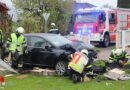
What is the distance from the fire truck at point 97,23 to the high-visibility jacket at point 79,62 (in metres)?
9.98

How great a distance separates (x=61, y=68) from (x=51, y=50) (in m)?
0.80

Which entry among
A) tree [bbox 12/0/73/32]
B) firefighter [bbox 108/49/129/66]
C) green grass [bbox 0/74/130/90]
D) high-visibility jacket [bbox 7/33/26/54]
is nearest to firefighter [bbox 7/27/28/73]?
high-visibility jacket [bbox 7/33/26/54]

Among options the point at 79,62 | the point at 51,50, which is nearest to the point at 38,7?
the point at 51,50

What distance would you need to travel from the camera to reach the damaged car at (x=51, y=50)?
8.73 m

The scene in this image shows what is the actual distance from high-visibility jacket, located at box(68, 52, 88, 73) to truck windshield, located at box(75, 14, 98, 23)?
10362 mm

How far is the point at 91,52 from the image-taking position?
9086 mm

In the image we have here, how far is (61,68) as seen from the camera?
8656 millimetres

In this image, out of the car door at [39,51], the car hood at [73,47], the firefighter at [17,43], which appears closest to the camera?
the car hood at [73,47]

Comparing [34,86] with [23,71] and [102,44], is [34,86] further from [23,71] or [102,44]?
[102,44]

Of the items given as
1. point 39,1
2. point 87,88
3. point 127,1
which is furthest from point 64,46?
point 127,1

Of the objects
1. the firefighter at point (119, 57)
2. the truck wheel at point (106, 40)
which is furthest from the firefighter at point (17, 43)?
the truck wheel at point (106, 40)

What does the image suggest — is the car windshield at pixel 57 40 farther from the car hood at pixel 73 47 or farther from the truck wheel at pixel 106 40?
the truck wheel at pixel 106 40

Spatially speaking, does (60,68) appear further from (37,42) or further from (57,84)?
(37,42)

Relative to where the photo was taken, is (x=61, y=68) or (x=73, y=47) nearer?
(x=61, y=68)
